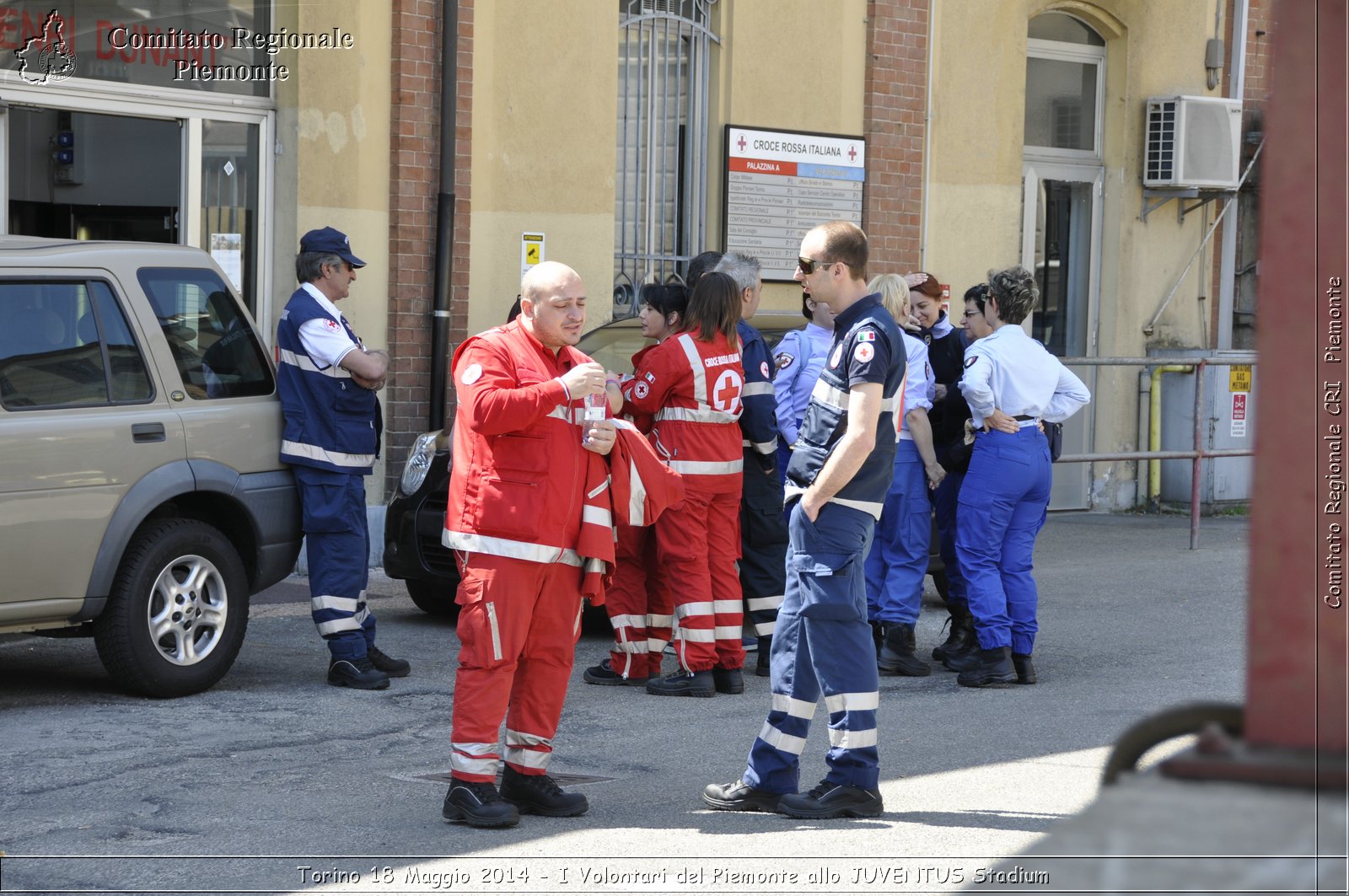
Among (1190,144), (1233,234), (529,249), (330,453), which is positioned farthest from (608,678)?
(1233,234)

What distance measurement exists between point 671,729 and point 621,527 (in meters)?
1.23

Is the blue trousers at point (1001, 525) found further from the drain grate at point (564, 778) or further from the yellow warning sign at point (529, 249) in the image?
the yellow warning sign at point (529, 249)

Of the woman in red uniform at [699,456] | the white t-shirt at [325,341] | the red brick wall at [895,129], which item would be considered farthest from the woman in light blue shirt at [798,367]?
the red brick wall at [895,129]

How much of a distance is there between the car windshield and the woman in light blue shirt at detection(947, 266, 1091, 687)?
1835mm

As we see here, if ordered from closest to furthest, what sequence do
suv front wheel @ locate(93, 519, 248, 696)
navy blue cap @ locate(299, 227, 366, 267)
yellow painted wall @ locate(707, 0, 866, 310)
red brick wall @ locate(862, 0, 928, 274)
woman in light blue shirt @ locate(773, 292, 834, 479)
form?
suv front wheel @ locate(93, 519, 248, 696)
navy blue cap @ locate(299, 227, 366, 267)
woman in light blue shirt @ locate(773, 292, 834, 479)
yellow painted wall @ locate(707, 0, 866, 310)
red brick wall @ locate(862, 0, 928, 274)

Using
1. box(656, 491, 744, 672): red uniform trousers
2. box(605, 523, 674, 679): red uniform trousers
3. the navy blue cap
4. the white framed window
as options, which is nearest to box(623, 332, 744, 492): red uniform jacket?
box(656, 491, 744, 672): red uniform trousers

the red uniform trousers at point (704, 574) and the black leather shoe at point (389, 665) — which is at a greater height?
the red uniform trousers at point (704, 574)

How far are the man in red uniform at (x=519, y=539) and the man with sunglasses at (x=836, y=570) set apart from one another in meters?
0.68

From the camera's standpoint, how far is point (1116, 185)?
1553 centimetres

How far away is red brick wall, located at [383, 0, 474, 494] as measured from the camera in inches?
437

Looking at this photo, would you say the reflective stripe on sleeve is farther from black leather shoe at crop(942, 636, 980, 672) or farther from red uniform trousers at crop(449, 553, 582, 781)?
black leather shoe at crop(942, 636, 980, 672)

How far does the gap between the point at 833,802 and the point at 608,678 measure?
2525 millimetres

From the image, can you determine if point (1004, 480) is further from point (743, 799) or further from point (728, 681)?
point (743, 799)

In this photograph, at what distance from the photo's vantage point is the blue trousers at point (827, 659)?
5305mm
